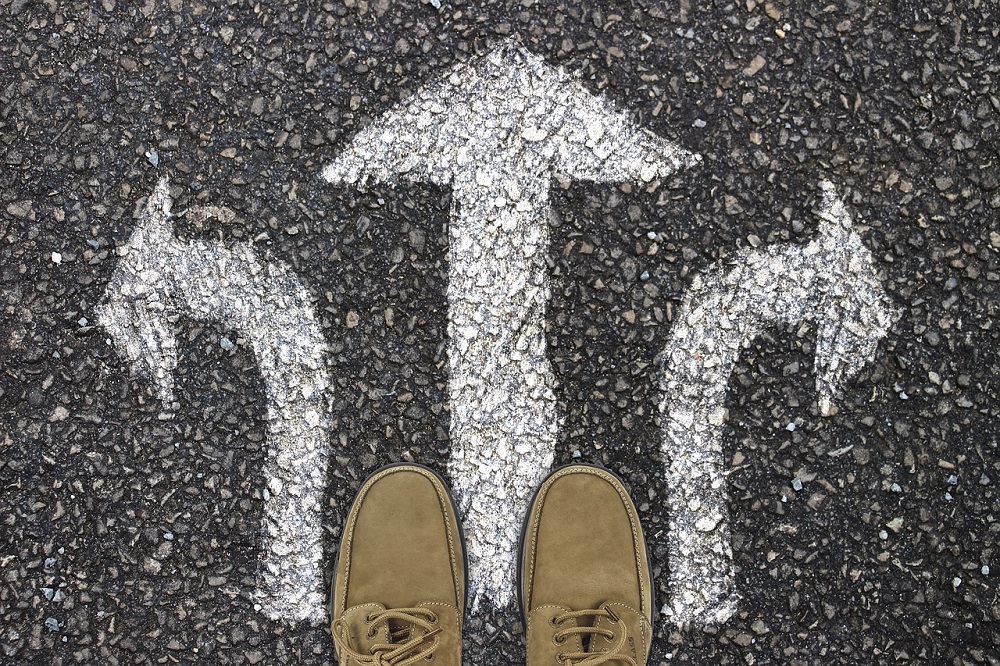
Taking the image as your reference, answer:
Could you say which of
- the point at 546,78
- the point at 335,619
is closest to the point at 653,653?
the point at 335,619

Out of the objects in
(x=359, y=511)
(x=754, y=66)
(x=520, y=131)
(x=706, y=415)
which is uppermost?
(x=754, y=66)

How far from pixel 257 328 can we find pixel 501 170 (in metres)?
0.92

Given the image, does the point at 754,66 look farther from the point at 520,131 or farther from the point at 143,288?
the point at 143,288

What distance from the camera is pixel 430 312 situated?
91.2 inches

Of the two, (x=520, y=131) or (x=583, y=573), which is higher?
(x=520, y=131)

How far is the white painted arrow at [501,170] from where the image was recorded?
2.29 meters

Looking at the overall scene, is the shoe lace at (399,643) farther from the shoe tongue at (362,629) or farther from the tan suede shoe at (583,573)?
the tan suede shoe at (583,573)

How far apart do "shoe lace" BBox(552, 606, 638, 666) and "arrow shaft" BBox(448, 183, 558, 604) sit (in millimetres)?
441

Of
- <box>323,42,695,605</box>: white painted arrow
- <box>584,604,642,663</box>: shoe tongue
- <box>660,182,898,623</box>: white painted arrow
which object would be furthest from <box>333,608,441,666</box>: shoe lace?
<box>660,182,898,623</box>: white painted arrow

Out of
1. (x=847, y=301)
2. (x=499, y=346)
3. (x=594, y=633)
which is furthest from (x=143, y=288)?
(x=847, y=301)

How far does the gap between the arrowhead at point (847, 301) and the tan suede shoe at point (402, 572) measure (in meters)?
1.31

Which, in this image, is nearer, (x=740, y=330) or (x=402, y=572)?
(x=740, y=330)

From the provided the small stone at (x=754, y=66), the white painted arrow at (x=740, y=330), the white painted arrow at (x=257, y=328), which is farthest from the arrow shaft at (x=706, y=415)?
the white painted arrow at (x=257, y=328)

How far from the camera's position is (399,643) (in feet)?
7.75
